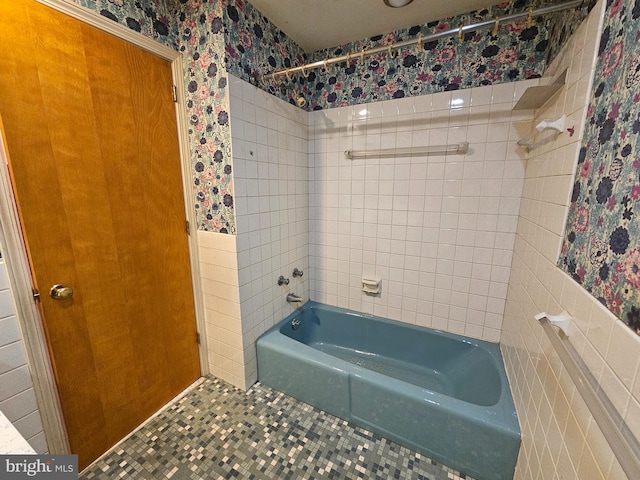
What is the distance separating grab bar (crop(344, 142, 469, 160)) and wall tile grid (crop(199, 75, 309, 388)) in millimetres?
466

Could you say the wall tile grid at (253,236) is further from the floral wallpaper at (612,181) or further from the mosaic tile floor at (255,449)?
the floral wallpaper at (612,181)

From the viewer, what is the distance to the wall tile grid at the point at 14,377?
41.5 inches

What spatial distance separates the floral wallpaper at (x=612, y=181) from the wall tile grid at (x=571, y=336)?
45mm

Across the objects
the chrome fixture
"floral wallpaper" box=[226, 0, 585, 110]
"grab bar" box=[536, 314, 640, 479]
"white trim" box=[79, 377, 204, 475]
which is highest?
the chrome fixture

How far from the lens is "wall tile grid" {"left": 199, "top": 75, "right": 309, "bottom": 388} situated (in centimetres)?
167

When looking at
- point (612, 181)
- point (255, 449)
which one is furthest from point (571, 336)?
point (255, 449)

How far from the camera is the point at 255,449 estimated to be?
4.90ft

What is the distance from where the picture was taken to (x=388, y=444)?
1.53m

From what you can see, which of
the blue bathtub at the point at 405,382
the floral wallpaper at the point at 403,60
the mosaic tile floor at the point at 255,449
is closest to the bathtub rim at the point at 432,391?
the blue bathtub at the point at 405,382

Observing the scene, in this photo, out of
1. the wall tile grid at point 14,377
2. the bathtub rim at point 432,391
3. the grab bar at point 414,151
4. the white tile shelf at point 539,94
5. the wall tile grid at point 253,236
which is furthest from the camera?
the grab bar at point 414,151

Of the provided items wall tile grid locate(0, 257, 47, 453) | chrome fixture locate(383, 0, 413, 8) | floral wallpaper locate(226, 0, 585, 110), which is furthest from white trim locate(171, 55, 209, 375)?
chrome fixture locate(383, 0, 413, 8)

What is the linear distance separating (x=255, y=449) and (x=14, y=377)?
3.88ft

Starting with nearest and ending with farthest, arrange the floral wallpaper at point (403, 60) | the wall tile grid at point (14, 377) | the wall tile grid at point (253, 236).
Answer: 1. the wall tile grid at point (14, 377)
2. the floral wallpaper at point (403, 60)
3. the wall tile grid at point (253, 236)

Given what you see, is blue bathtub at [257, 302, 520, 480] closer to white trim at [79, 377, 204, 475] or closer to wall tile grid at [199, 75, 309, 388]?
wall tile grid at [199, 75, 309, 388]
